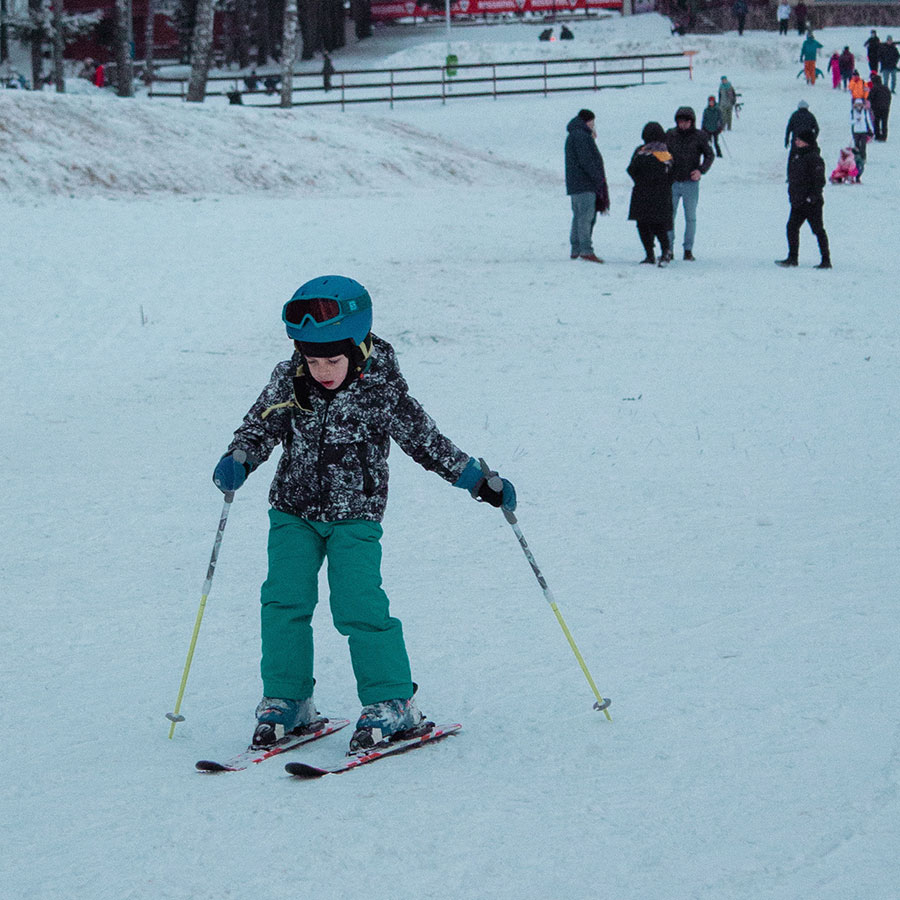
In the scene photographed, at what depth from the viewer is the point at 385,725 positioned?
387 centimetres

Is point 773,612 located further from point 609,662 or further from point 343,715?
point 343,715

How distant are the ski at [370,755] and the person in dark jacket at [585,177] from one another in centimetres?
1086

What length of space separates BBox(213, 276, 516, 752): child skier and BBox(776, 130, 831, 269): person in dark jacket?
10.3 m

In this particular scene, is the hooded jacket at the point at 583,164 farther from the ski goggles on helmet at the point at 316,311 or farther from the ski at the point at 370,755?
the ski at the point at 370,755

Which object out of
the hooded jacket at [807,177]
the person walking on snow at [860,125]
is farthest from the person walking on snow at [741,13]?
the hooded jacket at [807,177]

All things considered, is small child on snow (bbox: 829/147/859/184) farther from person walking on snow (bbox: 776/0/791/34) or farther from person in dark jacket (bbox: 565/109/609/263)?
person walking on snow (bbox: 776/0/791/34)

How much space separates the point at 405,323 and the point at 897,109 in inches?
945

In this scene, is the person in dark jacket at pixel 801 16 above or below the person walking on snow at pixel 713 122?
above

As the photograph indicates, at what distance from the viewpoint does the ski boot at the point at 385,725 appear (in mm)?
3850

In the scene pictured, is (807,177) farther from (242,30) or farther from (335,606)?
(242,30)

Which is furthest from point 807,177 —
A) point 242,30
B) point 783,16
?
point 242,30

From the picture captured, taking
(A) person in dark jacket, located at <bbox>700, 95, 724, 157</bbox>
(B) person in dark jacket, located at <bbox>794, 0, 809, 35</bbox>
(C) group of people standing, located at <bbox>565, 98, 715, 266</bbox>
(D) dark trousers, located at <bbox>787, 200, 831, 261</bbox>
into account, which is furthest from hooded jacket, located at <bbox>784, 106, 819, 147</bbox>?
(B) person in dark jacket, located at <bbox>794, 0, 809, 35</bbox>

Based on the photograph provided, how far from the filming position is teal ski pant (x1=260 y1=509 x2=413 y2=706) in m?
3.86

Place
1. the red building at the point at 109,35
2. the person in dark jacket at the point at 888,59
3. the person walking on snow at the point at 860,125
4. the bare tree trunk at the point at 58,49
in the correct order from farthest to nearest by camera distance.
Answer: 1. the red building at the point at 109,35
2. the person in dark jacket at the point at 888,59
3. the bare tree trunk at the point at 58,49
4. the person walking on snow at the point at 860,125
